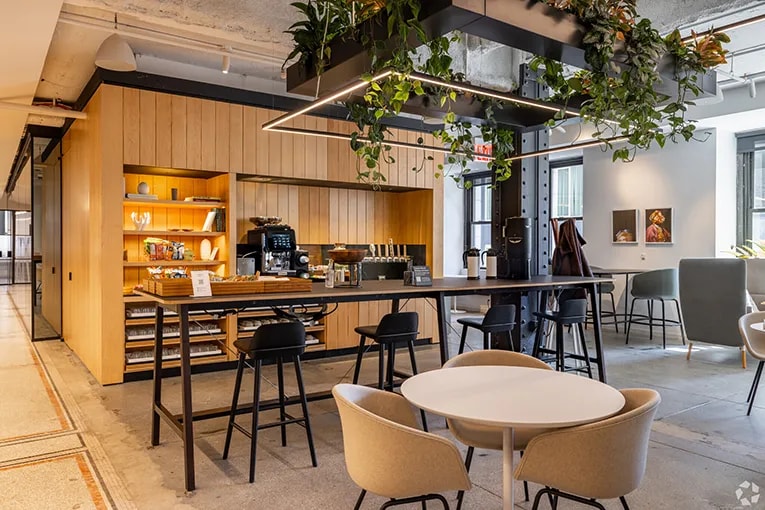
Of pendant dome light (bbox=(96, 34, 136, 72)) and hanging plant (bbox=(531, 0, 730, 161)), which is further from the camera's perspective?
pendant dome light (bbox=(96, 34, 136, 72))

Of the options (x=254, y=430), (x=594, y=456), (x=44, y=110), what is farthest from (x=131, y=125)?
(x=594, y=456)

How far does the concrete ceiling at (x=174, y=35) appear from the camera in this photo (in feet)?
11.7

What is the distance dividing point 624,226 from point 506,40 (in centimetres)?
744

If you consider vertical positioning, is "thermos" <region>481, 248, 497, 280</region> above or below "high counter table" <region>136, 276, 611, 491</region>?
above

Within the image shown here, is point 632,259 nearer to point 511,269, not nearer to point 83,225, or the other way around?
point 511,269

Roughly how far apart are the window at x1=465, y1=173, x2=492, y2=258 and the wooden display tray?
30.1ft

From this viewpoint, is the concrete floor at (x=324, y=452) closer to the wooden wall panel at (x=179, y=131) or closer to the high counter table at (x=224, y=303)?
the high counter table at (x=224, y=303)

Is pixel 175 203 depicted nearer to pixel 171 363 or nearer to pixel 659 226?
pixel 171 363

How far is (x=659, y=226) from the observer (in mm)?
8734

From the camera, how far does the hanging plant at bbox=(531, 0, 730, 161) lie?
2.85 m

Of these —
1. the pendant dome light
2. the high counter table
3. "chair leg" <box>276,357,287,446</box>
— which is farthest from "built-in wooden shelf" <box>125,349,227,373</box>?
the pendant dome light

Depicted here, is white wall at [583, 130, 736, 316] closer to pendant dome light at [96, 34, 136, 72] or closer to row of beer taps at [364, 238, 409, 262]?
row of beer taps at [364, 238, 409, 262]

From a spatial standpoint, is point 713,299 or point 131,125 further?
point 713,299

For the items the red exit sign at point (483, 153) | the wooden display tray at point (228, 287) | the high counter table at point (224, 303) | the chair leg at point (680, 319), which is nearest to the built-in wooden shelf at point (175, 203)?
the high counter table at point (224, 303)
